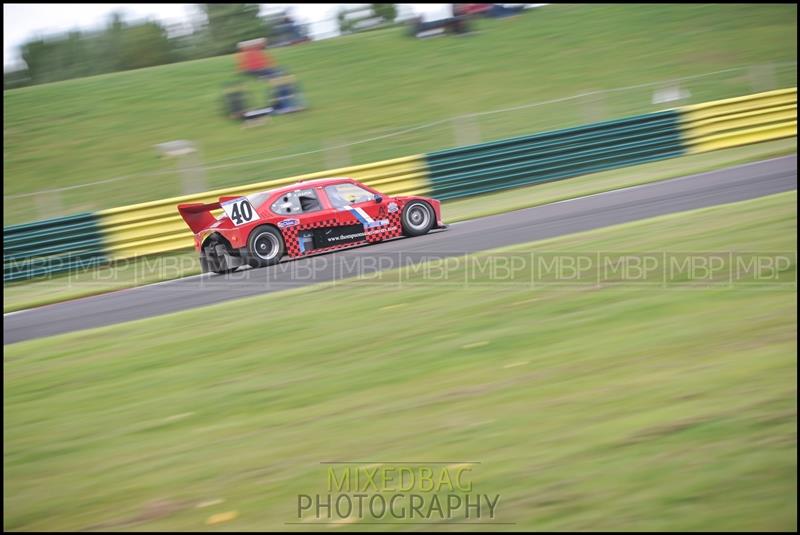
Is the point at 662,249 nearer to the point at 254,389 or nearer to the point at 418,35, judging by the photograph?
the point at 254,389

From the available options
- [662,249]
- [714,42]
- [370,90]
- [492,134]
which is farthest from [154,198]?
[714,42]

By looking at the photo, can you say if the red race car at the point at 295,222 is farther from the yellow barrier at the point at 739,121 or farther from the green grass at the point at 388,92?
the yellow barrier at the point at 739,121

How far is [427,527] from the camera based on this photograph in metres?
3.78

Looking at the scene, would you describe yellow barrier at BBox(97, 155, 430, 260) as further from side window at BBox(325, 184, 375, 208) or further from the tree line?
the tree line

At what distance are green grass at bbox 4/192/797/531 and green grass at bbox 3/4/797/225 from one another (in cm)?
1143

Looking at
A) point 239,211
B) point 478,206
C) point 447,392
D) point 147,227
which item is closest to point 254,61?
point 147,227

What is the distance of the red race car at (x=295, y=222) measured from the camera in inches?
462

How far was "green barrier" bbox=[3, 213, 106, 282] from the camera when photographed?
15289mm

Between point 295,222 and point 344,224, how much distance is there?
0.71 m

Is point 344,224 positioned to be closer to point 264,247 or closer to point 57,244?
point 264,247

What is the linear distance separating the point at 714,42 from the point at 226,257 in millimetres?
24406

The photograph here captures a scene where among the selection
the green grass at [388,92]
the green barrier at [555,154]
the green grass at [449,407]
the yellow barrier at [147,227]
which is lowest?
the green grass at [449,407]

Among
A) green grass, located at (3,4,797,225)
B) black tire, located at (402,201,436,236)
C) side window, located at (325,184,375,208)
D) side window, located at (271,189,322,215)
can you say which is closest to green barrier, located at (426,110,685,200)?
green grass, located at (3,4,797,225)

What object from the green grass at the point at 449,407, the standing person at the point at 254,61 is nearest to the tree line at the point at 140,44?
the standing person at the point at 254,61
